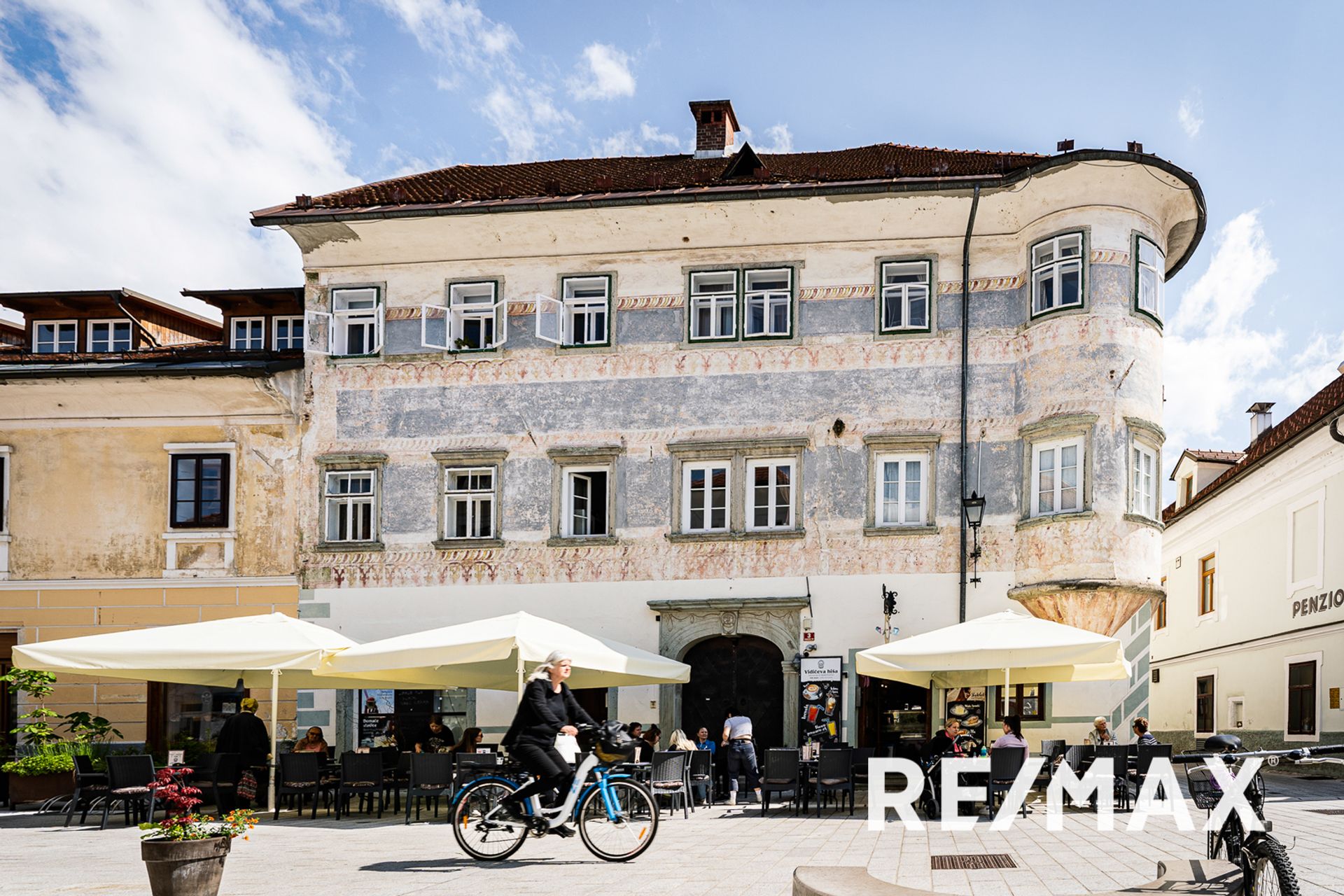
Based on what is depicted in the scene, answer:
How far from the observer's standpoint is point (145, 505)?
2492 cm

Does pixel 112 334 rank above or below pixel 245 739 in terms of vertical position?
above

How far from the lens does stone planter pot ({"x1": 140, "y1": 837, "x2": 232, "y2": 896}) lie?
9414mm

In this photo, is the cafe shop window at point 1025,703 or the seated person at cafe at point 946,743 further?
the cafe shop window at point 1025,703

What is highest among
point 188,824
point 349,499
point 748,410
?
point 748,410

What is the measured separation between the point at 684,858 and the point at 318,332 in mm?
15016

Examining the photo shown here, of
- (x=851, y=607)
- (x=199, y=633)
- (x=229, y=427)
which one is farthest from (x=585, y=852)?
(x=229, y=427)

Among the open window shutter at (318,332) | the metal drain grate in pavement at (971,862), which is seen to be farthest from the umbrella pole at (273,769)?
the metal drain grate in pavement at (971,862)

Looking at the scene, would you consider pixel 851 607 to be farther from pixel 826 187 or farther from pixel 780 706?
pixel 826 187

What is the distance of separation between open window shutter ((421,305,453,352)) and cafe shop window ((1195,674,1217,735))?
20.4 metres

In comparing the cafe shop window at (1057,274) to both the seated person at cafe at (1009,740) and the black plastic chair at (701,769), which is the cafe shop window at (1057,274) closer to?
the seated person at cafe at (1009,740)

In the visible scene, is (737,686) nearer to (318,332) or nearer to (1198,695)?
(318,332)

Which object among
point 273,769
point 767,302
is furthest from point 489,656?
point 767,302

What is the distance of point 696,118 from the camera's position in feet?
93.7

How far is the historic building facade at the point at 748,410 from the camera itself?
2273 centimetres
